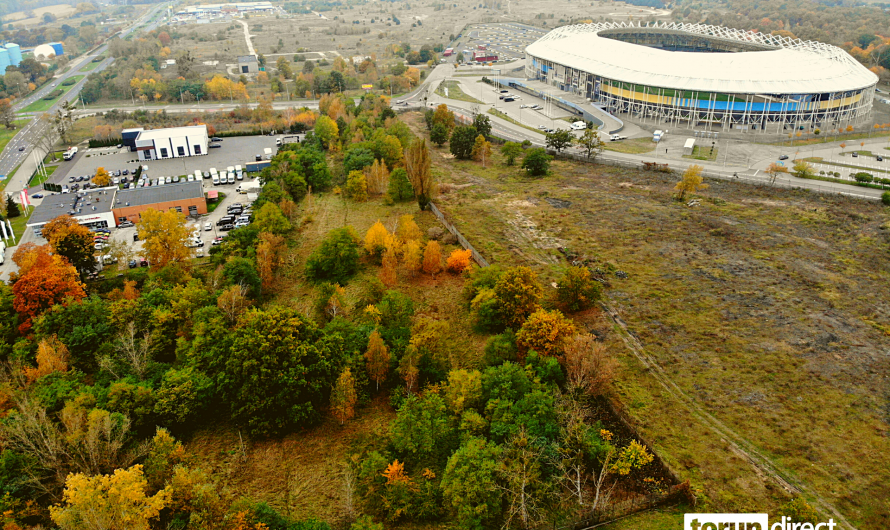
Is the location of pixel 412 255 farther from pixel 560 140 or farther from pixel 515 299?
pixel 560 140

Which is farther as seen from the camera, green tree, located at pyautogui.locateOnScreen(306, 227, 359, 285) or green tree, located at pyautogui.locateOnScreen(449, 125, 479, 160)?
green tree, located at pyautogui.locateOnScreen(449, 125, 479, 160)

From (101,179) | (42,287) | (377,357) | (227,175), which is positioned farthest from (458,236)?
(101,179)

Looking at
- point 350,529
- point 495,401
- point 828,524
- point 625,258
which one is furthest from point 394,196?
point 828,524

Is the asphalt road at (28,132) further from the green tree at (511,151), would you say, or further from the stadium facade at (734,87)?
the stadium facade at (734,87)

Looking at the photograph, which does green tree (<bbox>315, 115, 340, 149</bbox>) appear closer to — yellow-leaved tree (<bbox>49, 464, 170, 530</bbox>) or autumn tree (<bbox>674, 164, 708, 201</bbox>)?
autumn tree (<bbox>674, 164, 708, 201</bbox>)

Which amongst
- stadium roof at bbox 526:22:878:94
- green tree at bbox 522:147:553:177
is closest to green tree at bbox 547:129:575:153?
green tree at bbox 522:147:553:177

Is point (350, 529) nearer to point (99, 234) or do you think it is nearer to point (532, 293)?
point (532, 293)

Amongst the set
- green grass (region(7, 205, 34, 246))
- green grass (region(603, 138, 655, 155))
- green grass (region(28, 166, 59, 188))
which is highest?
green grass (region(603, 138, 655, 155))

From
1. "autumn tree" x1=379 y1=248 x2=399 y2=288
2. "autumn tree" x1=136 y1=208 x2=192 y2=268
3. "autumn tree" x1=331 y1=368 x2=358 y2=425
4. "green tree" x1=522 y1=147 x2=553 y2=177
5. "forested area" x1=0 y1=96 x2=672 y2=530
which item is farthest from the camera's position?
"green tree" x1=522 y1=147 x2=553 y2=177
